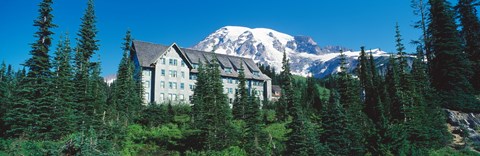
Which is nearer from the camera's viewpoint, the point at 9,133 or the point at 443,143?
the point at 9,133

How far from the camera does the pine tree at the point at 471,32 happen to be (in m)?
45.8

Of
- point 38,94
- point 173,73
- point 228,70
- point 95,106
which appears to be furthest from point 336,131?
point 228,70

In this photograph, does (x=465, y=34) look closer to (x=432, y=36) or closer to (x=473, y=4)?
(x=473, y=4)

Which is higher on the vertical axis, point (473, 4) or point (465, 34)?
point (473, 4)

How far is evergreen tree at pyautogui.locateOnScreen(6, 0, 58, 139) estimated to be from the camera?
28156 mm

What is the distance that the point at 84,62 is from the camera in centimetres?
4181

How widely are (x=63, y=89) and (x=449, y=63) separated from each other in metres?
44.6

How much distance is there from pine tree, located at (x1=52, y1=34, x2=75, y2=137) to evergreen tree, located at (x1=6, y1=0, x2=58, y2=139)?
0.62 metres

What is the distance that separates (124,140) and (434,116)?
105 feet

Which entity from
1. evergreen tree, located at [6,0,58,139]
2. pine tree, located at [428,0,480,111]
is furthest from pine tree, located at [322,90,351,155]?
evergreen tree, located at [6,0,58,139]

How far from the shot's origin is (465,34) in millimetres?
51688

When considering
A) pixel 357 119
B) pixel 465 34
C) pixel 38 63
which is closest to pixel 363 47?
pixel 465 34

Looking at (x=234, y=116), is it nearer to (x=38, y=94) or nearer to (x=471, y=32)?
(x=38, y=94)

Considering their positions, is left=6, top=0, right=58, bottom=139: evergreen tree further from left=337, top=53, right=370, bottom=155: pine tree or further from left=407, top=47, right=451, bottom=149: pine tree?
left=407, top=47, right=451, bottom=149: pine tree
